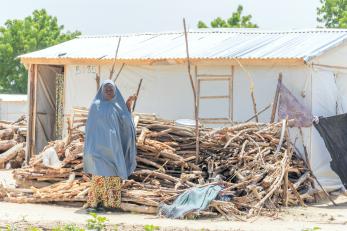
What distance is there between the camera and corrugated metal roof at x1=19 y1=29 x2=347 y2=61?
1452cm

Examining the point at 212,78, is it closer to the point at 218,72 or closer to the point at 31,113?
the point at 218,72

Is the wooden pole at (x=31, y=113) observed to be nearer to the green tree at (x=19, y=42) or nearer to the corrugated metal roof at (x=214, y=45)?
the corrugated metal roof at (x=214, y=45)

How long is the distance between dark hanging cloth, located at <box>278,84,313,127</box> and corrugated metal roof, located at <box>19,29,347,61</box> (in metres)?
0.75

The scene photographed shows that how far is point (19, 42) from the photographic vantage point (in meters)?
38.7

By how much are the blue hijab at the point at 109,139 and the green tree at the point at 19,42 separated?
26.6 meters

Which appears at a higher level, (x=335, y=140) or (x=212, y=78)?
(x=212, y=78)

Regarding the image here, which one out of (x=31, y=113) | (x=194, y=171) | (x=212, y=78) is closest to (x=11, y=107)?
(x=31, y=113)

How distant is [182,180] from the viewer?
12156 mm

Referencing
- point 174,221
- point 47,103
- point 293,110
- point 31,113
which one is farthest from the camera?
point 47,103

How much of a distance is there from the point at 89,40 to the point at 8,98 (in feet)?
38.0

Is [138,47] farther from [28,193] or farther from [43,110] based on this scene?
[28,193]

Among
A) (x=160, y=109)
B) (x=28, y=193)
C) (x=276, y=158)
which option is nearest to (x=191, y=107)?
(x=160, y=109)

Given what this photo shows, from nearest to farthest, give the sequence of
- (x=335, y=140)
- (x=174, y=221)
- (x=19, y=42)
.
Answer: (x=174, y=221) → (x=335, y=140) → (x=19, y=42)

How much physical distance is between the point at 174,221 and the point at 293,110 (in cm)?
403
